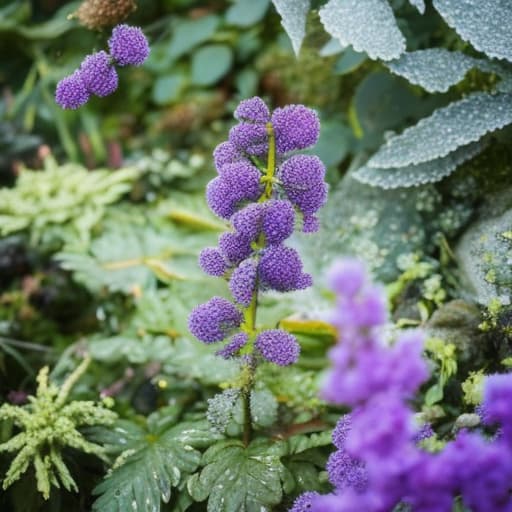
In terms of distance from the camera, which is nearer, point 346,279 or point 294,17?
point 346,279

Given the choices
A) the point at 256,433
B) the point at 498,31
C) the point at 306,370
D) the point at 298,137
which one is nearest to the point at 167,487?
the point at 256,433

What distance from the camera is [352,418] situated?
1.02 metres

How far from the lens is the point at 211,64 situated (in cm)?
248

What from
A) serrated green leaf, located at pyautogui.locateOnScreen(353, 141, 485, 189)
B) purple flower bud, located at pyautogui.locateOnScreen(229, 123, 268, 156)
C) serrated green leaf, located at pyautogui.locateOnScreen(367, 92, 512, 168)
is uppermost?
purple flower bud, located at pyautogui.locateOnScreen(229, 123, 268, 156)

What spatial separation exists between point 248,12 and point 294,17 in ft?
2.71

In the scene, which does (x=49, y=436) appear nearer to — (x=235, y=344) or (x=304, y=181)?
(x=235, y=344)

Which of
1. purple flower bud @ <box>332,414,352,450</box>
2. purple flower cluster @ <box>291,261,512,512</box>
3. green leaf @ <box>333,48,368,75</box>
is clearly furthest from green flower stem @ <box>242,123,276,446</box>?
green leaf @ <box>333,48,368,75</box>

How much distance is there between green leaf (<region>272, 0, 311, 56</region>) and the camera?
1.48 m

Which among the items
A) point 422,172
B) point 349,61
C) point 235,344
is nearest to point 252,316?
point 235,344

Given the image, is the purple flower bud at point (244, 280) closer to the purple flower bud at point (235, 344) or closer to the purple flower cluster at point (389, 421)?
the purple flower bud at point (235, 344)

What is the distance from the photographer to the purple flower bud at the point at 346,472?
95 centimetres

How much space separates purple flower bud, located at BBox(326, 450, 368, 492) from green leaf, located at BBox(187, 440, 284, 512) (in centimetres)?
16

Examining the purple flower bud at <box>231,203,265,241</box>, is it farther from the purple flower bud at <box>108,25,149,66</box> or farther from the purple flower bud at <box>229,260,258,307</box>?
the purple flower bud at <box>108,25,149,66</box>

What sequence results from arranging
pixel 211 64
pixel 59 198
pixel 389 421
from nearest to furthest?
pixel 389 421
pixel 59 198
pixel 211 64
